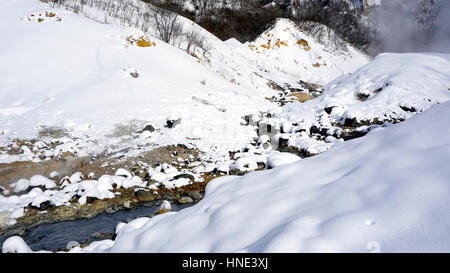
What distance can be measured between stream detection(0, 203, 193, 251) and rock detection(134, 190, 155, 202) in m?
0.53

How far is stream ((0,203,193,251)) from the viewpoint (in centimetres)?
521

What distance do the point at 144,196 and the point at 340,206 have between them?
5.83 meters

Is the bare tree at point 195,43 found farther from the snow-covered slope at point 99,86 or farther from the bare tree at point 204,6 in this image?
the bare tree at point 204,6

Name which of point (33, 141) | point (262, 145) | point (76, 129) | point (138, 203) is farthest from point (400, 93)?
point (33, 141)

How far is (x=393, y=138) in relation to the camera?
9.21ft

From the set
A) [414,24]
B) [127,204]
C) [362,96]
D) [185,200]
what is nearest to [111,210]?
[127,204]

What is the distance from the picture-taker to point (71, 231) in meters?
5.61

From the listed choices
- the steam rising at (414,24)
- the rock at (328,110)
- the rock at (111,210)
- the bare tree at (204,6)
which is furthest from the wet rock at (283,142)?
the steam rising at (414,24)

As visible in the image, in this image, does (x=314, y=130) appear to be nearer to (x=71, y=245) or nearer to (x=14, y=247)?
(x=71, y=245)

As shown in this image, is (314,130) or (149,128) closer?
(149,128)

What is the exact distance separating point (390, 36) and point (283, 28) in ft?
120

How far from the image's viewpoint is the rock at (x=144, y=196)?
6.96m

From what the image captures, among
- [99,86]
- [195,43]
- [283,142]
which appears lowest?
[283,142]

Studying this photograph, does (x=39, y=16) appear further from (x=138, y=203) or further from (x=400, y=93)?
(x=400, y=93)
